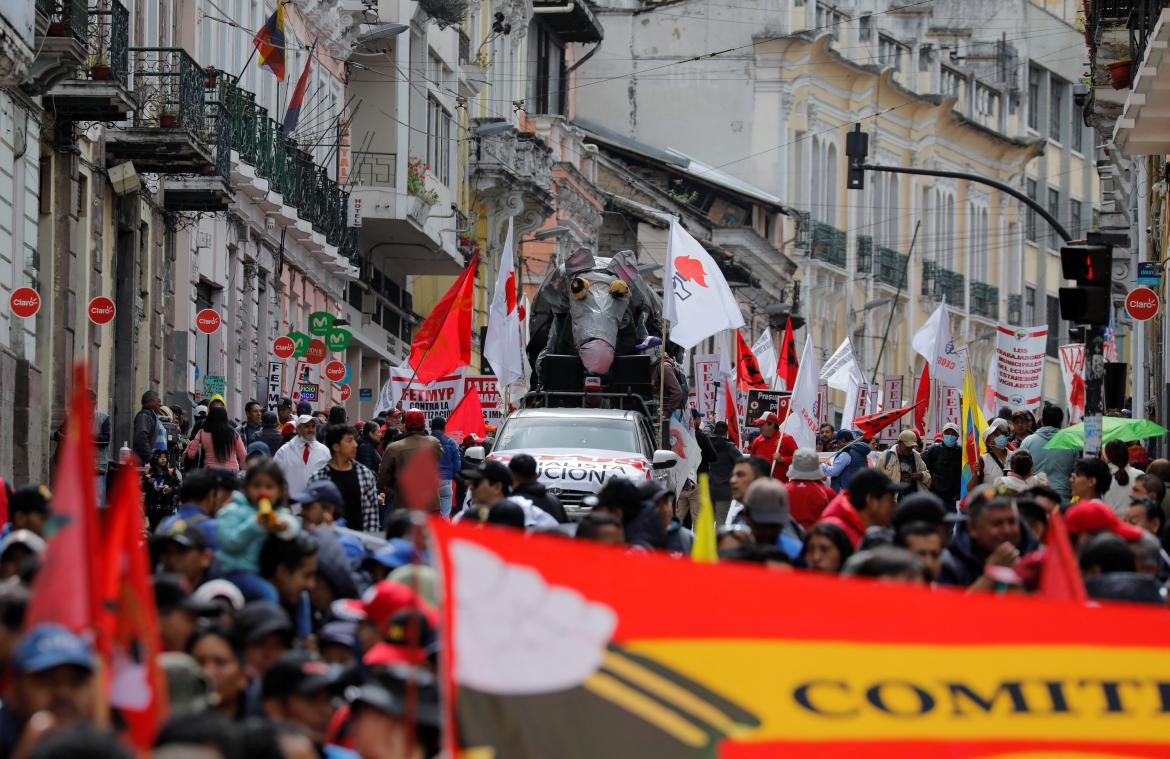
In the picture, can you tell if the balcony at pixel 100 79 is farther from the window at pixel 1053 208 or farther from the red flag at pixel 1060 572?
the window at pixel 1053 208

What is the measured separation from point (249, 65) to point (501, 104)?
19.8 metres

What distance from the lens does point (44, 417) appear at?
28109 mm

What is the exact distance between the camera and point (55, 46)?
27125 millimetres

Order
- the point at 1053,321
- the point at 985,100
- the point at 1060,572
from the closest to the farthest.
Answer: the point at 1060,572, the point at 985,100, the point at 1053,321

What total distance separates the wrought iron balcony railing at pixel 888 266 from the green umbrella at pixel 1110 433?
205ft

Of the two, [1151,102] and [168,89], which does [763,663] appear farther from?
[168,89]

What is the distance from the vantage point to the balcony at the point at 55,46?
27000 millimetres

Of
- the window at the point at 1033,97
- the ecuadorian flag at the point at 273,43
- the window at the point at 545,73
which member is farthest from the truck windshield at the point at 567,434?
the window at the point at 1033,97

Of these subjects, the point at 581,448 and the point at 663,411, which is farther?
the point at 663,411

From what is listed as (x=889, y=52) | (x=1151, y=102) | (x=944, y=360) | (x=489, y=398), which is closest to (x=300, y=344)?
(x=489, y=398)

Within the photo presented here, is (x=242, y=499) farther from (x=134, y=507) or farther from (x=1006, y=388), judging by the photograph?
(x=1006, y=388)

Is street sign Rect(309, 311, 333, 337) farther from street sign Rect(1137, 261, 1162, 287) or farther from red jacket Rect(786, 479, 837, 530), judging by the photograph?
red jacket Rect(786, 479, 837, 530)

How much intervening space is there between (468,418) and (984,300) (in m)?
66.5

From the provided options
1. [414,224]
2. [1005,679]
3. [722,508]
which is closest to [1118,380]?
[722,508]
